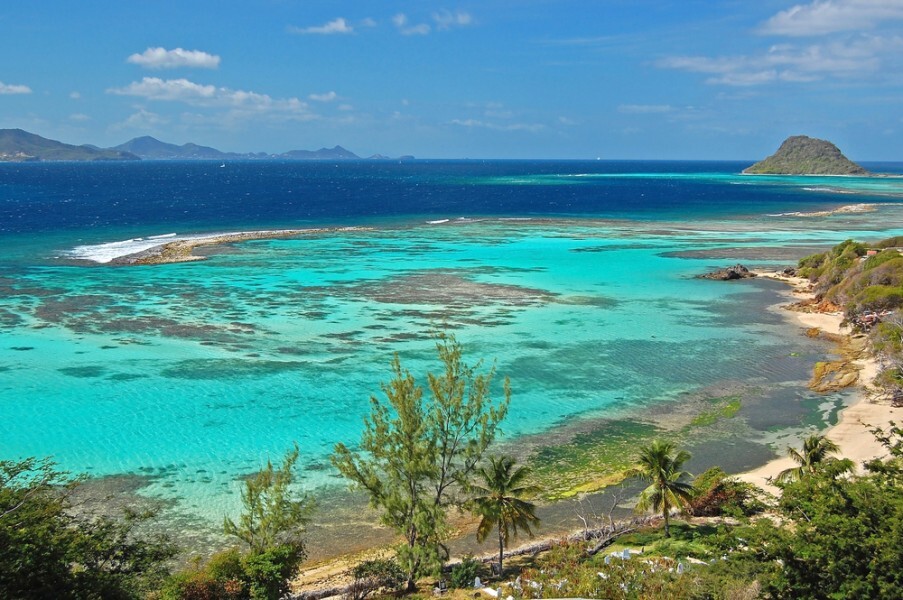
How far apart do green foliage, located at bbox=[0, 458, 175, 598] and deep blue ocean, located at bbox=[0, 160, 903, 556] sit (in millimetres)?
6020

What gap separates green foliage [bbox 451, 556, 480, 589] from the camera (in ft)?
69.2

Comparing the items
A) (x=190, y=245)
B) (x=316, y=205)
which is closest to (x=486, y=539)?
(x=190, y=245)

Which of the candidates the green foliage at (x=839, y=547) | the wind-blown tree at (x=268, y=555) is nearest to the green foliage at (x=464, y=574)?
the wind-blown tree at (x=268, y=555)

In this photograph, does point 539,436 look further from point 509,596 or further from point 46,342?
point 46,342

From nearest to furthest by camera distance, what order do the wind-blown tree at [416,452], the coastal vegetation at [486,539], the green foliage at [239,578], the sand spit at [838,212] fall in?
the coastal vegetation at [486,539]
the green foliage at [239,578]
the wind-blown tree at [416,452]
the sand spit at [838,212]

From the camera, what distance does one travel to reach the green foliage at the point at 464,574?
2109 cm

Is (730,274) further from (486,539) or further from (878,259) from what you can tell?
(486,539)

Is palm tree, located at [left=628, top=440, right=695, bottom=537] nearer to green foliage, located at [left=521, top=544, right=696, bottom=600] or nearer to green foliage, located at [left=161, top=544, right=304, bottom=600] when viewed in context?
green foliage, located at [left=521, top=544, right=696, bottom=600]

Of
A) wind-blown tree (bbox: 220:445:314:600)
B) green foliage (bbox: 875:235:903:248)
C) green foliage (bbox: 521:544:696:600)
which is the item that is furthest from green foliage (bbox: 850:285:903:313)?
wind-blown tree (bbox: 220:445:314:600)

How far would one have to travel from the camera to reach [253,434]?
3297 centimetres

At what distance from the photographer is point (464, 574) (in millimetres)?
21312

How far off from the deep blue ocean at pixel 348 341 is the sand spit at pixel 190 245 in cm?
240

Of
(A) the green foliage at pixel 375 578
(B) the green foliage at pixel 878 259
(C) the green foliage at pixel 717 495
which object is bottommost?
(A) the green foliage at pixel 375 578

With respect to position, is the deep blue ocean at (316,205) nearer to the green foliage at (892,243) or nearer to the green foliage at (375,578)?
the green foliage at (892,243)
